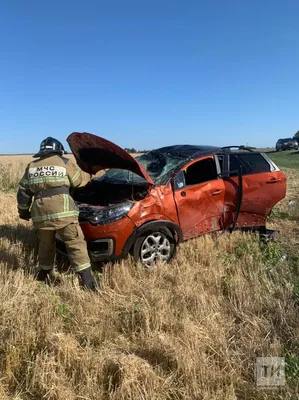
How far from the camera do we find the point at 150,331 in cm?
301

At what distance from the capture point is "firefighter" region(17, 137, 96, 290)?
3965mm

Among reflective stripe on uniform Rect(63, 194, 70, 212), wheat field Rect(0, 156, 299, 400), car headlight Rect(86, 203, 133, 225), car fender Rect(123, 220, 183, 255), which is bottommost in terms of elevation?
wheat field Rect(0, 156, 299, 400)

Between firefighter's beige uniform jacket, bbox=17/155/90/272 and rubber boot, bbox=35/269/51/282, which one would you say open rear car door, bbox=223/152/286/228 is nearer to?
firefighter's beige uniform jacket, bbox=17/155/90/272

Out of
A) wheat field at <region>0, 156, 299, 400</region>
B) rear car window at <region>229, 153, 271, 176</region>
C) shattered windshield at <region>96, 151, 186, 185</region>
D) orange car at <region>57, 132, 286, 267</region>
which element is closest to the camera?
wheat field at <region>0, 156, 299, 400</region>

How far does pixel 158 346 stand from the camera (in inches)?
109

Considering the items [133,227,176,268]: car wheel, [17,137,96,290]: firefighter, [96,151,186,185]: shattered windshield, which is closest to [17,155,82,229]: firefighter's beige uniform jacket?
[17,137,96,290]: firefighter

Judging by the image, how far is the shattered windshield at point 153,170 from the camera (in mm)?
5125

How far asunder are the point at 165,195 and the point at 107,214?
2.97ft

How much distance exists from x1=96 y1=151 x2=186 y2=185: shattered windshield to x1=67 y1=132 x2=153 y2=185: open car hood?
21cm

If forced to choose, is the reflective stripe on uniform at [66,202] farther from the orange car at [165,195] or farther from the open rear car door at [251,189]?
the open rear car door at [251,189]

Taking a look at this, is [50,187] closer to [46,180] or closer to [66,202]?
[46,180]

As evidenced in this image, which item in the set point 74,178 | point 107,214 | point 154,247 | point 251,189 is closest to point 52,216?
point 74,178

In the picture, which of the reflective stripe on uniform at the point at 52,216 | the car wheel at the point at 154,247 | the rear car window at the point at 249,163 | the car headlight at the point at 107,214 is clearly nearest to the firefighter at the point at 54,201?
the reflective stripe on uniform at the point at 52,216

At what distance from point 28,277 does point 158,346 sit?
6.69 ft
